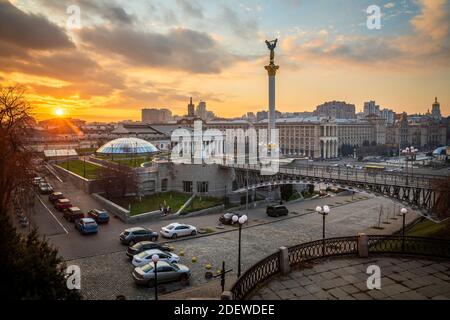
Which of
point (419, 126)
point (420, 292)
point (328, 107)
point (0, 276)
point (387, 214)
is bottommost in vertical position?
point (387, 214)

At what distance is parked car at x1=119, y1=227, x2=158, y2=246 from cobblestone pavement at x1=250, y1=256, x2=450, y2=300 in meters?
14.1

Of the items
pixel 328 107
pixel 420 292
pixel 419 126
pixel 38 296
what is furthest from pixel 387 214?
pixel 328 107

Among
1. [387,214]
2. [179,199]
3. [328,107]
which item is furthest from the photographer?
[328,107]

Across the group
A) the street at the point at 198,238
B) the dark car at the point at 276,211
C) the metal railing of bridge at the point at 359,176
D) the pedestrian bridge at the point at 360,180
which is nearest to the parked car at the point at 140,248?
the street at the point at 198,238

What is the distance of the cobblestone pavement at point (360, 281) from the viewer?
909cm

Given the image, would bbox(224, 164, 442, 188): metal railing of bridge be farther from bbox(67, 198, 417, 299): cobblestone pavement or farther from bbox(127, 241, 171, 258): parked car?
bbox(127, 241, 171, 258): parked car

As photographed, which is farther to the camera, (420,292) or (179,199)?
(179,199)

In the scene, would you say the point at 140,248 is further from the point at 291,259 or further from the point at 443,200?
the point at 443,200

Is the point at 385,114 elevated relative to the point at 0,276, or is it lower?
elevated

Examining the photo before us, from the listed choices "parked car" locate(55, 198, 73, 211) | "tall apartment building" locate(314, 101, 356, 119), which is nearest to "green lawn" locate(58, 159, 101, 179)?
"parked car" locate(55, 198, 73, 211)

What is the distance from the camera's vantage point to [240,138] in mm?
104000

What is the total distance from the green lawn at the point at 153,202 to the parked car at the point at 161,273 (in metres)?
13.9
